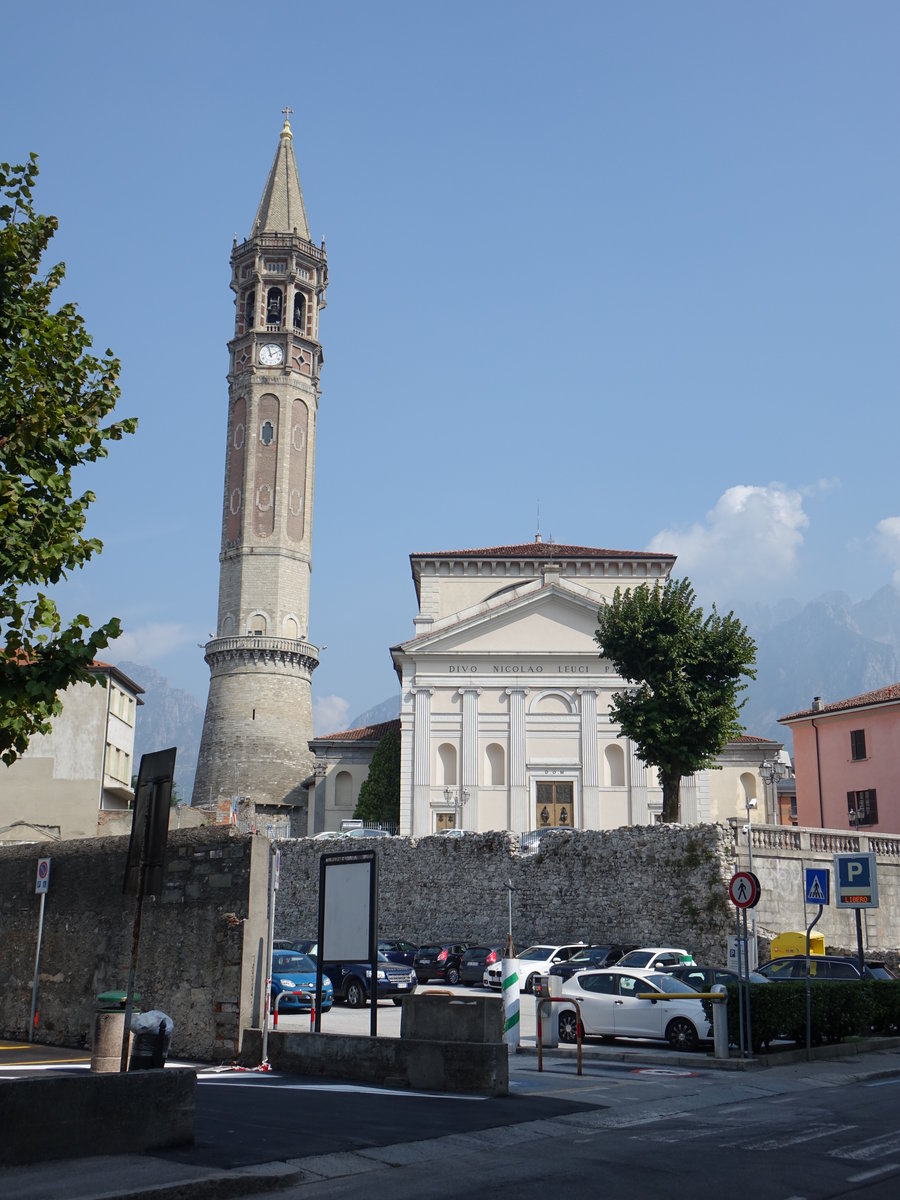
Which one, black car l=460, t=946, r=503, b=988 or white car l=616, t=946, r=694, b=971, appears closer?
white car l=616, t=946, r=694, b=971

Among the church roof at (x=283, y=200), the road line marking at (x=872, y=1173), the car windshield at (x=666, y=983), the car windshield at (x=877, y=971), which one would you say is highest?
the church roof at (x=283, y=200)

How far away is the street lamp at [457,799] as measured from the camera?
2441 inches

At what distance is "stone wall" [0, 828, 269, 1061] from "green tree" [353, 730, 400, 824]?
1765 inches

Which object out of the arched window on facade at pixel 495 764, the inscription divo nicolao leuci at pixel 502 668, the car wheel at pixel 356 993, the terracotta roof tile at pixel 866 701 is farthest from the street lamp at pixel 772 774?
the car wheel at pixel 356 993

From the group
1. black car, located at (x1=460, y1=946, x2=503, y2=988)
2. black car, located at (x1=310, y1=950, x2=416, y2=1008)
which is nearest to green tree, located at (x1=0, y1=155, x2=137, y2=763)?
black car, located at (x1=310, y1=950, x2=416, y2=1008)

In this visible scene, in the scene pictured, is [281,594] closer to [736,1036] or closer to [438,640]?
[438,640]

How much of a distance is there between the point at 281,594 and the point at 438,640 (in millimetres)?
14369

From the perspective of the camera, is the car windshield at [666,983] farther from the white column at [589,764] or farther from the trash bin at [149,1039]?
the white column at [589,764]

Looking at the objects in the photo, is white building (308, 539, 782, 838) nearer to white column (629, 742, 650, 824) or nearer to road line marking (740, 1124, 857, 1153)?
white column (629, 742, 650, 824)

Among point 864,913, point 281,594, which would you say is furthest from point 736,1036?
point 281,594

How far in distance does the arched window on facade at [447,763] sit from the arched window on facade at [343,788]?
26.2 feet

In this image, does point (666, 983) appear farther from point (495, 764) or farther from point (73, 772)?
point (495, 764)

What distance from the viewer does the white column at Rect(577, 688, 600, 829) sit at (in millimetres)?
62062

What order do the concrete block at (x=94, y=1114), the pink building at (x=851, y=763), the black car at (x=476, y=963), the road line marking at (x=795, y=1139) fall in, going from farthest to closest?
1. the pink building at (x=851, y=763)
2. the black car at (x=476, y=963)
3. the road line marking at (x=795, y=1139)
4. the concrete block at (x=94, y=1114)
